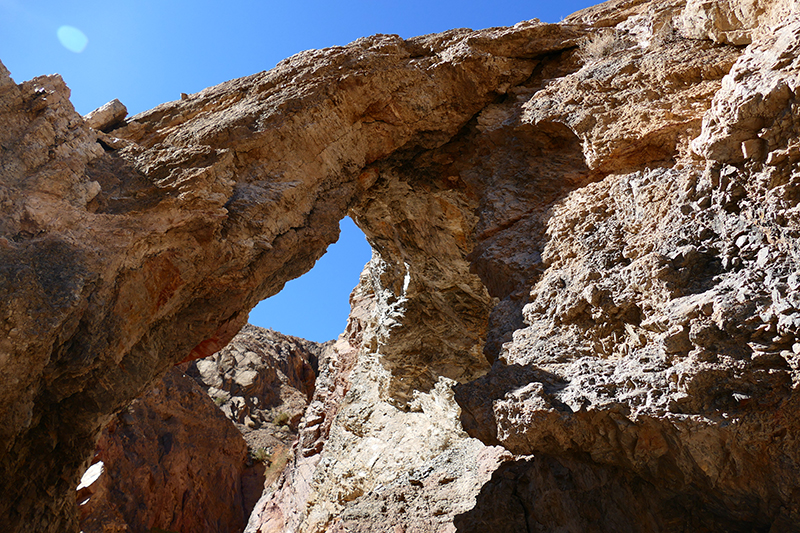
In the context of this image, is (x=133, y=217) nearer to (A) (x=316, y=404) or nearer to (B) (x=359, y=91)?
(B) (x=359, y=91)

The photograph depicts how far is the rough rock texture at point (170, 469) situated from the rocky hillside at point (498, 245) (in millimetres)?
5976

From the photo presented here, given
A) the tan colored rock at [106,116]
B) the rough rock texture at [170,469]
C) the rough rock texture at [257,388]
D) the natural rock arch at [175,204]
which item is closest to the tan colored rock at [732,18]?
the natural rock arch at [175,204]

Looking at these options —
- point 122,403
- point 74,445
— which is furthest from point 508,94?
point 74,445

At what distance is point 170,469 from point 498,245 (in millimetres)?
12495

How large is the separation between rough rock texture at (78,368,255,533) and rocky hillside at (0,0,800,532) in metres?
5.98

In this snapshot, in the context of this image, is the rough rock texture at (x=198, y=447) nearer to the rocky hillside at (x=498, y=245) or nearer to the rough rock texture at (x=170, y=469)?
the rough rock texture at (x=170, y=469)

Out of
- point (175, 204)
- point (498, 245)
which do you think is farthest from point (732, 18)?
point (175, 204)

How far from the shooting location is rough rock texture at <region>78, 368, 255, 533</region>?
42.2 ft

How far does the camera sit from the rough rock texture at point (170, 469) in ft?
42.2

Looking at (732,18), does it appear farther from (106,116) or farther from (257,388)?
(257,388)

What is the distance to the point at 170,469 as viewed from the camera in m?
15.0

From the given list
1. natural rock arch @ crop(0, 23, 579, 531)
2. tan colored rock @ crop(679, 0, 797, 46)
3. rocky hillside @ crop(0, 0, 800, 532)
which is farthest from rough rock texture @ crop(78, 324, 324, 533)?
tan colored rock @ crop(679, 0, 797, 46)

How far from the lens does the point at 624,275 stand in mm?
5680

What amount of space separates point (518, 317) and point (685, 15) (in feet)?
16.4
